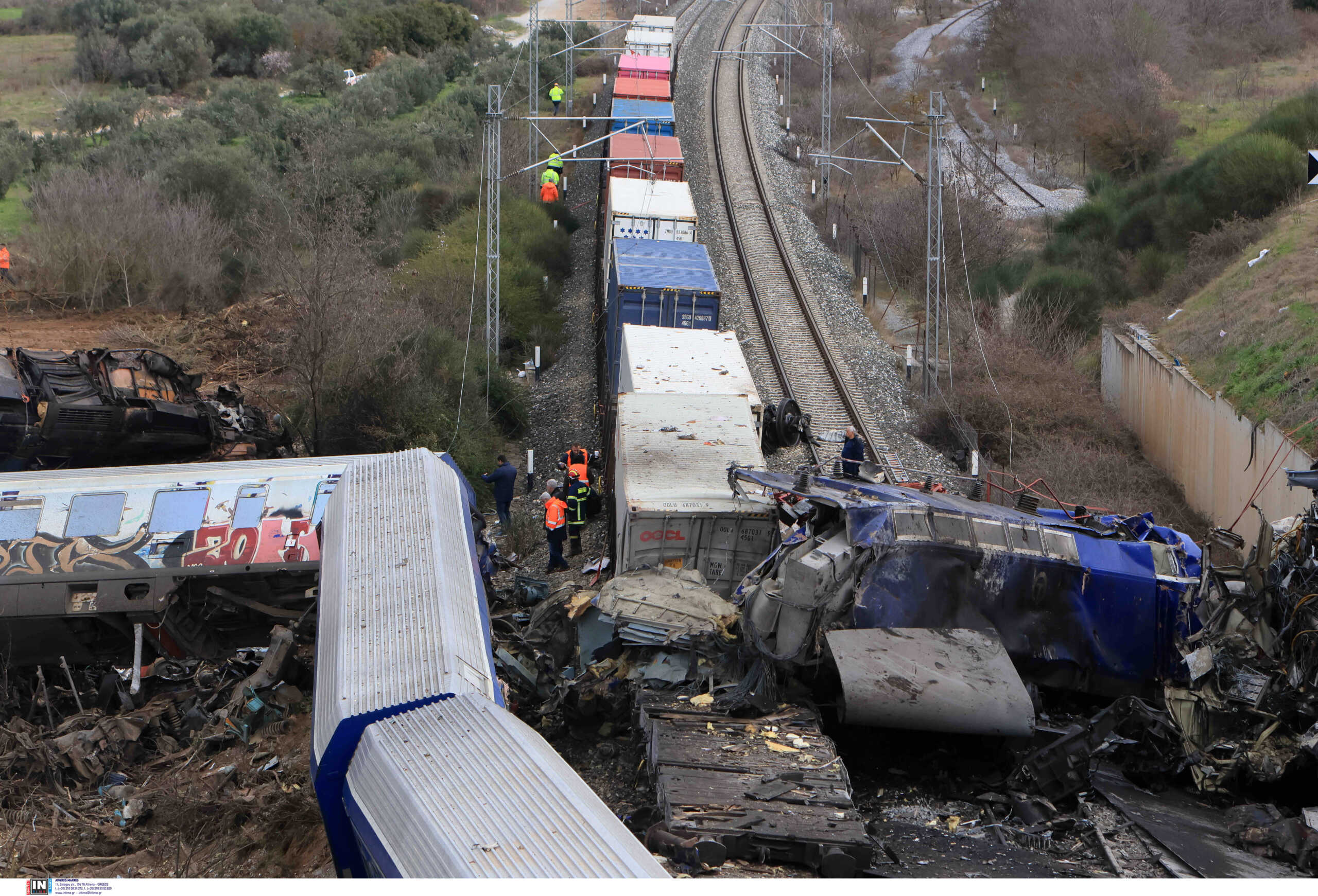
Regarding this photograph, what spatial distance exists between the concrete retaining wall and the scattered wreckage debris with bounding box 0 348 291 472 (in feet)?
51.5

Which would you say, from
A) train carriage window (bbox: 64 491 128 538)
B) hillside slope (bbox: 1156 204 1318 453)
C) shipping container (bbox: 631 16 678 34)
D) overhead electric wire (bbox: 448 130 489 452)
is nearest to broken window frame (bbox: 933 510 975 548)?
hillside slope (bbox: 1156 204 1318 453)

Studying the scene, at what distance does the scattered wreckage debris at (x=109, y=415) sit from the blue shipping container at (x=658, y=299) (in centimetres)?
637

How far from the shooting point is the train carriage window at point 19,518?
12.8m

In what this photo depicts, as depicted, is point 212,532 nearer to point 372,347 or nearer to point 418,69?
point 372,347

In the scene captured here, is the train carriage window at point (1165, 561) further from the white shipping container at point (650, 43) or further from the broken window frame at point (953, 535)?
the white shipping container at point (650, 43)

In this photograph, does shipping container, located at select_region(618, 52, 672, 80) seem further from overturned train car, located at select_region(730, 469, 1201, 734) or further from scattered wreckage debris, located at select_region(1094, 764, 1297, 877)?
scattered wreckage debris, located at select_region(1094, 764, 1297, 877)

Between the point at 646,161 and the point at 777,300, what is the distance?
17.6 feet

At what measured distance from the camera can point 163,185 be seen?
3238 centimetres

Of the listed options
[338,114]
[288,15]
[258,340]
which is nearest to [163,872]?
[258,340]

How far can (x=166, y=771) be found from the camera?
36.3 feet

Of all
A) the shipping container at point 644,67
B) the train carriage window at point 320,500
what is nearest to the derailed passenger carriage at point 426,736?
the train carriage window at point 320,500

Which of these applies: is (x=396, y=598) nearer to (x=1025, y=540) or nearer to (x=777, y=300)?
(x=1025, y=540)

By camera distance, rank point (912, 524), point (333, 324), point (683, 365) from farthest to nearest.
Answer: point (333, 324)
point (683, 365)
point (912, 524)

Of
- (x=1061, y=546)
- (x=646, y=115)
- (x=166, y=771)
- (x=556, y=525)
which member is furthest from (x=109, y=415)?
(x=646, y=115)
